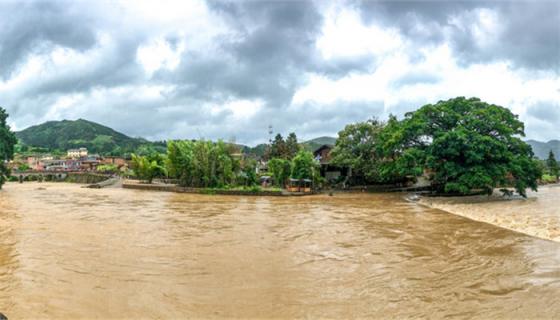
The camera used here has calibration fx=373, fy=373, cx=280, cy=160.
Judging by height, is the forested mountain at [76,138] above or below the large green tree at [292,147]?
above

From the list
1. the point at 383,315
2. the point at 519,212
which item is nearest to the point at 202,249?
the point at 383,315

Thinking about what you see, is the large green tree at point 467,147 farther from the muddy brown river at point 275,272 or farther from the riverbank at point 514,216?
the muddy brown river at point 275,272

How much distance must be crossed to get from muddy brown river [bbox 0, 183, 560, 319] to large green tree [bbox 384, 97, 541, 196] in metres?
10.5

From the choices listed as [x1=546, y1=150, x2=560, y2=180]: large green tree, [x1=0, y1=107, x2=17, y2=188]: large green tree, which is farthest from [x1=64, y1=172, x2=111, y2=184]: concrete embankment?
[x1=546, y1=150, x2=560, y2=180]: large green tree

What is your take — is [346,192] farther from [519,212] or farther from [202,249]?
[202,249]

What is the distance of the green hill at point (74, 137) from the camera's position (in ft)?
431

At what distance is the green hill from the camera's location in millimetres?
131250

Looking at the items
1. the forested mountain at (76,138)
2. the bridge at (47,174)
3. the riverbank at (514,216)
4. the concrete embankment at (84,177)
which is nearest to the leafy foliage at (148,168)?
the concrete embankment at (84,177)

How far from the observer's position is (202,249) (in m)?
8.81

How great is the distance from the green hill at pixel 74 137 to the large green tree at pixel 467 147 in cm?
11537

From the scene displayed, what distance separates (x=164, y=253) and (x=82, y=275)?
206cm

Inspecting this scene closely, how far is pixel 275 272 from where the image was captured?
6.77m

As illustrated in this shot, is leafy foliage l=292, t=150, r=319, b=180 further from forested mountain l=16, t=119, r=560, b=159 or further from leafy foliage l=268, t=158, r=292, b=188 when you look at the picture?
forested mountain l=16, t=119, r=560, b=159

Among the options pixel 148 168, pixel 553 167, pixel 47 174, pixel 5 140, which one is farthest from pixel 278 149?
pixel 47 174
